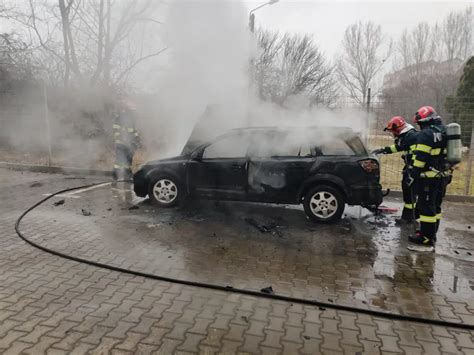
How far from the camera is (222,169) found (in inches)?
246

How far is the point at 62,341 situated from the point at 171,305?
0.94m

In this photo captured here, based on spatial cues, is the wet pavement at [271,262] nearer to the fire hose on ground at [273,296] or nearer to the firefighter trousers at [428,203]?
the fire hose on ground at [273,296]

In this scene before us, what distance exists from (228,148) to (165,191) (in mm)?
1422

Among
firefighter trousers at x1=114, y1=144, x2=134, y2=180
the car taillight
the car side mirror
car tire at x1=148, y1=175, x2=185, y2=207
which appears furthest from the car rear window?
firefighter trousers at x1=114, y1=144, x2=134, y2=180

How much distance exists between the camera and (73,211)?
6547 millimetres

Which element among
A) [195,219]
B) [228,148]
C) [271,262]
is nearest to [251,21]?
[228,148]

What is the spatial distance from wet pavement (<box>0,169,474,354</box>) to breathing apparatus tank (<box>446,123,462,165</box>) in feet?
4.16

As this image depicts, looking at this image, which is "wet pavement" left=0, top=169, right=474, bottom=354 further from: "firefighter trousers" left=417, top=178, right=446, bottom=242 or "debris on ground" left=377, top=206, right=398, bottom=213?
"debris on ground" left=377, top=206, right=398, bottom=213

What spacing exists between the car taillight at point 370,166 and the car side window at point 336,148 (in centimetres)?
25

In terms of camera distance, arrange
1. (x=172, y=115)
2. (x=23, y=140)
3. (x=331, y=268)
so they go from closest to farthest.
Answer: (x=331, y=268) < (x=172, y=115) < (x=23, y=140)

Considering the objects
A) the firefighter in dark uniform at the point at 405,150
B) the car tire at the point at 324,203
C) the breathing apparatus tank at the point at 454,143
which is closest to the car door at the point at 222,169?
the car tire at the point at 324,203

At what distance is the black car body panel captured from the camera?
5754mm

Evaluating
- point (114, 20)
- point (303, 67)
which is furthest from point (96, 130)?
point (303, 67)

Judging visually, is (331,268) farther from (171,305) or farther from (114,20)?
(114,20)
